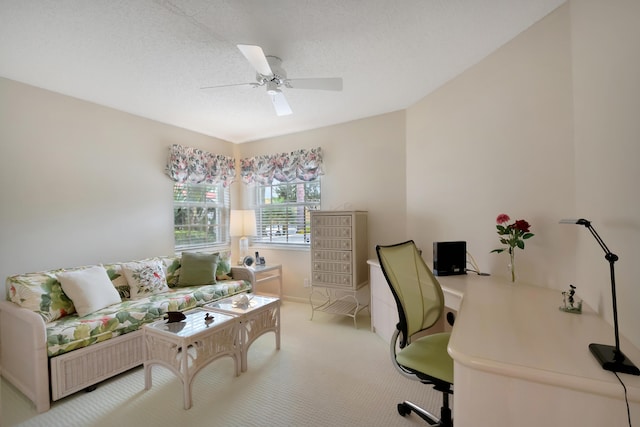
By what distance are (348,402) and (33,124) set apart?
143 inches

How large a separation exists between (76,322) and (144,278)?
808 millimetres

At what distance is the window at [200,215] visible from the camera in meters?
3.82

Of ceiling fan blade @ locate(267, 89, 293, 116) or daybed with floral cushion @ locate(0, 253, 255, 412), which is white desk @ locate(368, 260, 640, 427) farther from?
daybed with floral cushion @ locate(0, 253, 255, 412)

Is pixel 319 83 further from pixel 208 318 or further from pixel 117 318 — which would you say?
pixel 117 318

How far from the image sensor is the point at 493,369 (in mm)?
818

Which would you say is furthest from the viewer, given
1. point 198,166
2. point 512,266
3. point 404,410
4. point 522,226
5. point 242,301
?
point 198,166

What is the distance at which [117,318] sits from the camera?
2.20 meters

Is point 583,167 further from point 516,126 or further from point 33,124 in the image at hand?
point 33,124

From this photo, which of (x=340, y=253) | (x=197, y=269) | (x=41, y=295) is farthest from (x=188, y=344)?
(x=340, y=253)

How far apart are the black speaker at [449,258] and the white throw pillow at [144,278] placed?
9.23ft

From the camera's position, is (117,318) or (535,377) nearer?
(535,377)

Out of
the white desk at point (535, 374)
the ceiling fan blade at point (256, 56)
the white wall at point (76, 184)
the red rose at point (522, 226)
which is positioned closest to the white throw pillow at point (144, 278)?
the white wall at point (76, 184)

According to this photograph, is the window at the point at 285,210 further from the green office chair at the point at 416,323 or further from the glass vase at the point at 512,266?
the glass vase at the point at 512,266

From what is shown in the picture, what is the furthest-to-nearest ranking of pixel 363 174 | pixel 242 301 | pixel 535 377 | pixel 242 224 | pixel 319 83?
pixel 242 224
pixel 363 174
pixel 242 301
pixel 319 83
pixel 535 377
